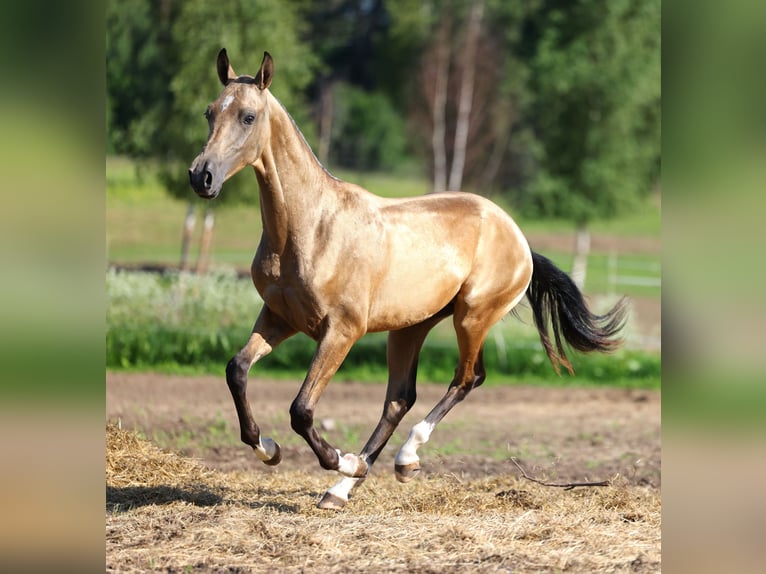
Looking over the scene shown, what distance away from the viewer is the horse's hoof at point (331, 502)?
5.29 m

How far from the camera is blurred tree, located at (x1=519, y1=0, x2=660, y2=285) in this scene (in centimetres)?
1541

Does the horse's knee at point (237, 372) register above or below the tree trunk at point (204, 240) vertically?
above

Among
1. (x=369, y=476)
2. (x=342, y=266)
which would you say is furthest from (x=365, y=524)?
(x=369, y=476)

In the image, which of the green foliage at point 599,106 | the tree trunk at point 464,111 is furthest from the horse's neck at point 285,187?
the tree trunk at point 464,111

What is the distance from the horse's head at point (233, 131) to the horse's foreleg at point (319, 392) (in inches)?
41.3

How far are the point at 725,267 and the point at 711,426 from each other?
400mm

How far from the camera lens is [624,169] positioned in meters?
15.7

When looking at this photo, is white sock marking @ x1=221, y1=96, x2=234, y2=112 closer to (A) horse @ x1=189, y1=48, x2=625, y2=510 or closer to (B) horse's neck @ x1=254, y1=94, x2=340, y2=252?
(A) horse @ x1=189, y1=48, x2=625, y2=510

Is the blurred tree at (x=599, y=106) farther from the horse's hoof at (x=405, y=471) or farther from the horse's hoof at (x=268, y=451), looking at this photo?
the horse's hoof at (x=268, y=451)

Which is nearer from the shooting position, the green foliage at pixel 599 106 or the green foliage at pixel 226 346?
the green foliage at pixel 226 346

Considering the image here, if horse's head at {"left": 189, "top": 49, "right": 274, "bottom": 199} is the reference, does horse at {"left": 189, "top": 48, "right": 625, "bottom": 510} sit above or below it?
below

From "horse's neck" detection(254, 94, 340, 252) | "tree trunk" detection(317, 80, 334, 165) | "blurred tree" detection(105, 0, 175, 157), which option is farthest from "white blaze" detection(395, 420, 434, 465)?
"tree trunk" detection(317, 80, 334, 165)

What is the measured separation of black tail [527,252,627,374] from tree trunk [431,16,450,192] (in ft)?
49.7

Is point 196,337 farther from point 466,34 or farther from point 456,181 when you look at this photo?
point 466,34
